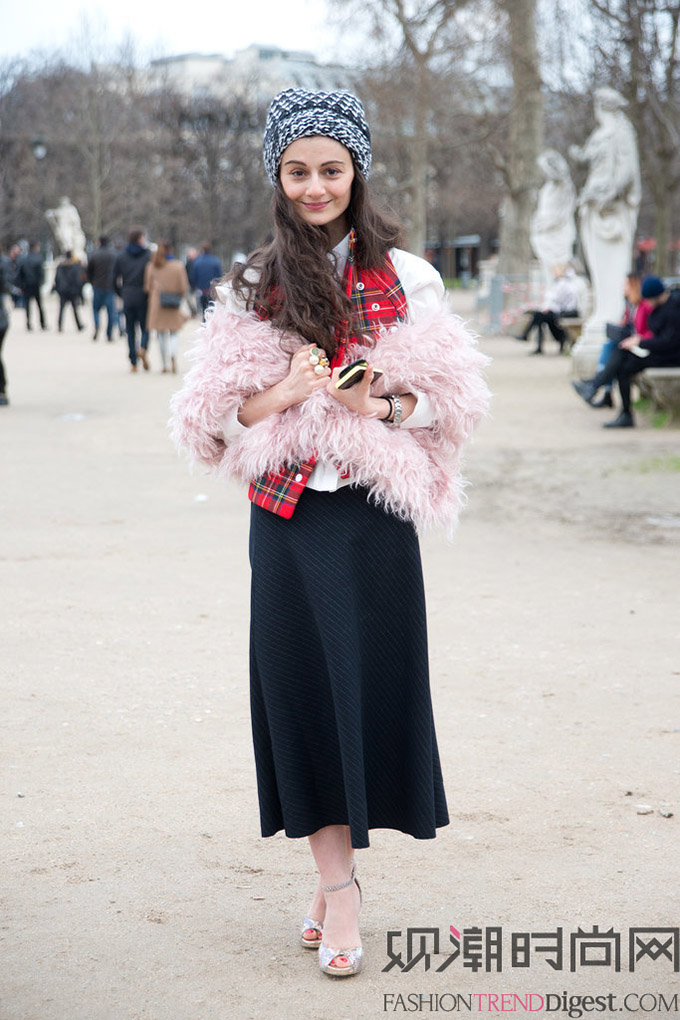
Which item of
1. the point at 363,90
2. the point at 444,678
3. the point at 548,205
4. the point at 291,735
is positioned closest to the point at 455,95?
the point at 363,90

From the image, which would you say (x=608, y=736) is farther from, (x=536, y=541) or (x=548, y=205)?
(x=548, y=205)

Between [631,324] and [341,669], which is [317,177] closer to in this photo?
[341,669]

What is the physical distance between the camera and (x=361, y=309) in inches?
118

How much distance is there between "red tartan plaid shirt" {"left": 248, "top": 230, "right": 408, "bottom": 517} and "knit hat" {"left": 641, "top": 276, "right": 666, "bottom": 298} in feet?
31.4

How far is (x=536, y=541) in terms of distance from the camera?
7.86 meters

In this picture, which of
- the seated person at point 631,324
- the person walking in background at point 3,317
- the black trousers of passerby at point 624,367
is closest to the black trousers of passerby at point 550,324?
the seated person at point 631,324

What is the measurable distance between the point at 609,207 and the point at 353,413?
15.2m

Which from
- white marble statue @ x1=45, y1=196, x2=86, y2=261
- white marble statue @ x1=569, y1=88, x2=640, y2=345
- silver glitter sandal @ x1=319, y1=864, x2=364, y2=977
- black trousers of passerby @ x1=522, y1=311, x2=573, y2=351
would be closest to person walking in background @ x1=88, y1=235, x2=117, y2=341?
black trousers of passerby @ x1=522, y1=311, x2=573, y2=351

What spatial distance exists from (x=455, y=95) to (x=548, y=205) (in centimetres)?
934

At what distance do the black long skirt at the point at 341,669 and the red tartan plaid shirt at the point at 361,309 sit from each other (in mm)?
68

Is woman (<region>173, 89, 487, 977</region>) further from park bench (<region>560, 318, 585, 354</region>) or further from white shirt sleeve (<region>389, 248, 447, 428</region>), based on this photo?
park bench (<region>560, 318, 585, 354</region>)

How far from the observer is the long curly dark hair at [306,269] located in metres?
2.92

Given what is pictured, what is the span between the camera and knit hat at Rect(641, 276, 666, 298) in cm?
1206

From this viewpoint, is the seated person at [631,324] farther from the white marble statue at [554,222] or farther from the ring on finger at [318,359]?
the white marble statue at [554,222]
